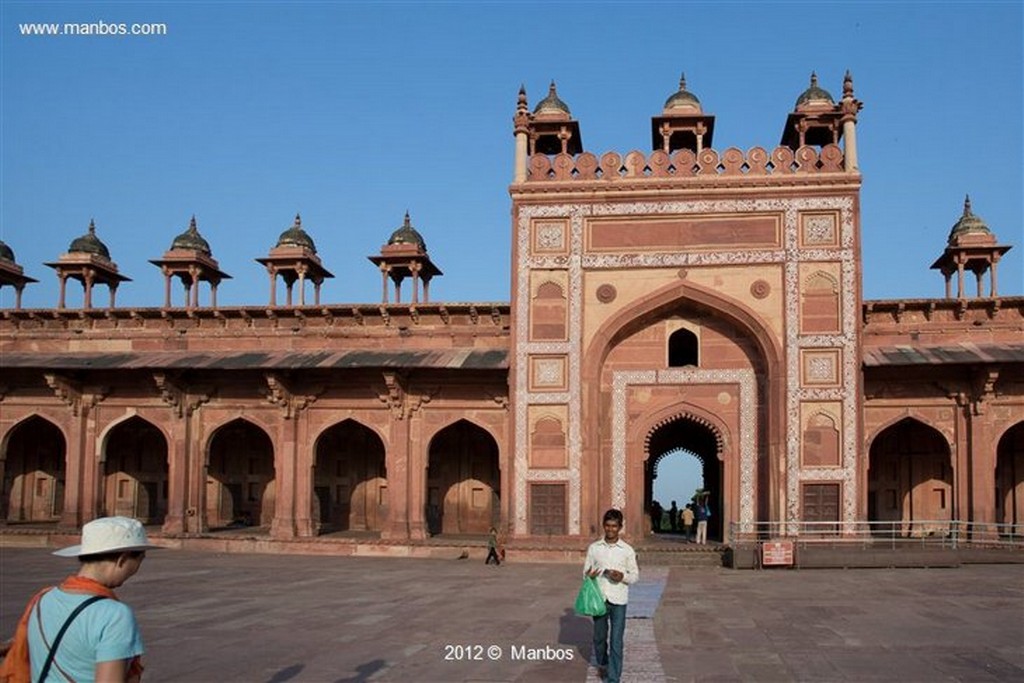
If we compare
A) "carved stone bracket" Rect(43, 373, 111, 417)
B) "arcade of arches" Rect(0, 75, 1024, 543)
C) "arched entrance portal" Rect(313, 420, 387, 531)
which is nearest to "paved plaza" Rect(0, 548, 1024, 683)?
"arcade of arches" Rect(0, 75, 1024, 543)

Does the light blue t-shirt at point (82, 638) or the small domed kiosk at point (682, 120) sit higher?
the small domed kiosk at point (682, 120)

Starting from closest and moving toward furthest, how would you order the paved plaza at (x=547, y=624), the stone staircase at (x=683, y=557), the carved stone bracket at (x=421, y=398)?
the paved plaza at (x=547, y=624)
the stone staircase at (x=683, y=557)
the carved stone bracket at (x=421, y=398)

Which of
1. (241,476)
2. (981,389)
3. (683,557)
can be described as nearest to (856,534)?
(683,557)

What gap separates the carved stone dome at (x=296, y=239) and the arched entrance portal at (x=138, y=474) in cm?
641

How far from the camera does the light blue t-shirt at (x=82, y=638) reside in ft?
11.2

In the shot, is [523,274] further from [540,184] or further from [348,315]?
[348,315]

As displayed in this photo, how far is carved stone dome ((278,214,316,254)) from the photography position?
28.0 metres

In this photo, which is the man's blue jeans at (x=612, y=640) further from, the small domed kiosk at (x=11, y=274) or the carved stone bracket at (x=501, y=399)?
the small domed kiosk at (x=11, y=274)

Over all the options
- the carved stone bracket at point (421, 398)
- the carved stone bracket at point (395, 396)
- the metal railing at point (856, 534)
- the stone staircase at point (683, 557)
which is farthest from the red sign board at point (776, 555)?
the carved stone bracket at point (395, 396)

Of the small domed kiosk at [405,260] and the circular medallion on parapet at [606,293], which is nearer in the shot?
the circular medallion on parapet at [606,293]

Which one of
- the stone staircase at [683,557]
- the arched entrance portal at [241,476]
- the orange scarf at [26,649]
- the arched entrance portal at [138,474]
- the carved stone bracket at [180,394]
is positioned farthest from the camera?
the arched entrance portal at [138,474]

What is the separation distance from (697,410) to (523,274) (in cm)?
488

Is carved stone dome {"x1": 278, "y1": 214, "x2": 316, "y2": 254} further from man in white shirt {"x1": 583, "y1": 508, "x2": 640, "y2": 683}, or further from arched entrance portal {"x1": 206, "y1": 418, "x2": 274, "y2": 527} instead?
man in white shirt {"x1": 583, "y1": 508, "x2": 640, "y2": 683}

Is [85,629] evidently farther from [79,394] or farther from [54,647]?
[79,394]
